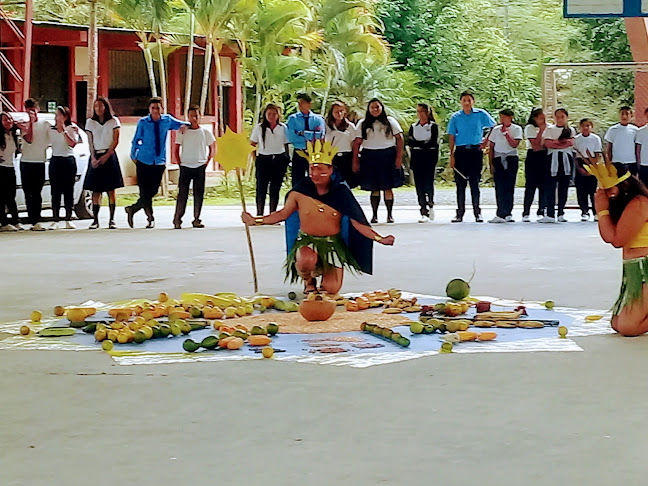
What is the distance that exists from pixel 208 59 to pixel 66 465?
17051 millimetres

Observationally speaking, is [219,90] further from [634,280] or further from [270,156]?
[634,280]

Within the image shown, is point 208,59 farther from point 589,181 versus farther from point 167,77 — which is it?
point 589,181

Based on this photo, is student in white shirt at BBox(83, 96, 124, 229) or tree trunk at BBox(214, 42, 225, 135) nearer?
student in white shirt at BBox(83, 96, 124, 229)

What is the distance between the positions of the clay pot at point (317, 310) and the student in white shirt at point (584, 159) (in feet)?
24.2

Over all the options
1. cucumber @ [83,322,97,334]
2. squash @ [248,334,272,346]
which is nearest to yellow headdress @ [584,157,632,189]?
squash @ [248,334,272,346]

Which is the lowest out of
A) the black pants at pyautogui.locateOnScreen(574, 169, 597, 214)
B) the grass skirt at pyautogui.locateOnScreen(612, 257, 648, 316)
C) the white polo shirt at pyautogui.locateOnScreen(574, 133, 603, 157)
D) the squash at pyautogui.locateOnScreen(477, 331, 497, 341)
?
the squash at pyautogui.locateOnScreen(477, 331, 497, 341)

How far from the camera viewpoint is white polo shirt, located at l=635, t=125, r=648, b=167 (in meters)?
13.8

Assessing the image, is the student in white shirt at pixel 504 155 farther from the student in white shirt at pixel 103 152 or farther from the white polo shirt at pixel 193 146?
the student in white shirt at pixel 103 152

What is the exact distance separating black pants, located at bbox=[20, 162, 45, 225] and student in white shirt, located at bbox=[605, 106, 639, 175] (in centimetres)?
711

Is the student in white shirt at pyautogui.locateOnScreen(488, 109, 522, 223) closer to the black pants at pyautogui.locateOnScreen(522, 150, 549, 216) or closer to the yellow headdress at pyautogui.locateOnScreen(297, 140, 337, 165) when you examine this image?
the black pants at pyautogui.locateOnScreen(522, 150, 549, 216)

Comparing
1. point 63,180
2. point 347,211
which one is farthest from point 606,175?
point 63,180

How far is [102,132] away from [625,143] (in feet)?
21.5

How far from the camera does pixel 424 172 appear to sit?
14.6m

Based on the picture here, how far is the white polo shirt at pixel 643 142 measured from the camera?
45.4 ft
